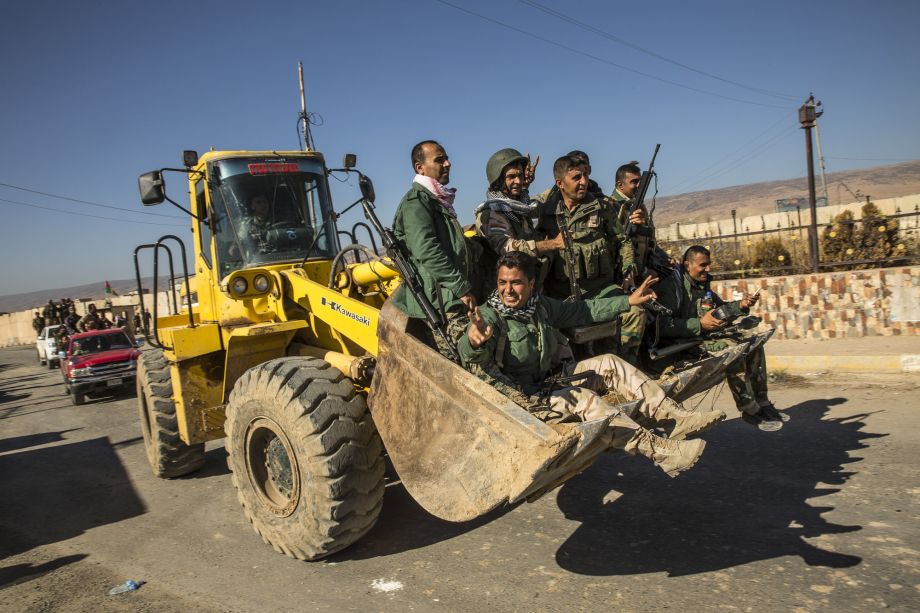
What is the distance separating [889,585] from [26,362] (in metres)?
34.3

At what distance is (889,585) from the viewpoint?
3.18 meters

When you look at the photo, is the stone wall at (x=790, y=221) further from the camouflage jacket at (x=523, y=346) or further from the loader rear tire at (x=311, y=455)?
the loader rear tire at (x=311, y=455)

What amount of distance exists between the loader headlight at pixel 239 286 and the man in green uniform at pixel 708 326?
129 inches

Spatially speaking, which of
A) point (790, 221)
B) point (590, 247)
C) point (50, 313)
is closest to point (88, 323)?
point (50, 313)

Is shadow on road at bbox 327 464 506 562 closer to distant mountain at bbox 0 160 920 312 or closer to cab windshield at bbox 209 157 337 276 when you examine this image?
cab windshield at bbox 209 157 337 276

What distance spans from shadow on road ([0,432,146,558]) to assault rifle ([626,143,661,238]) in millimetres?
4818

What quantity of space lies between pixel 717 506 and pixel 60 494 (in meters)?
6.16

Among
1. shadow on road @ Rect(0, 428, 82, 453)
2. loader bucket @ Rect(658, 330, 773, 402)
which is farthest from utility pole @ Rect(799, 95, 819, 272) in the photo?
shadow on road @ Rect(0, 428, 82, 453)

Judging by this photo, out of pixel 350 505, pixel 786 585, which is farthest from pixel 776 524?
pixel 350 505

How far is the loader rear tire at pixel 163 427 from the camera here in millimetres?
6246

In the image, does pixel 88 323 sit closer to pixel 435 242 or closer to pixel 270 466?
pixel 270 466

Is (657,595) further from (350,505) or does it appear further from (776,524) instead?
(350,505)

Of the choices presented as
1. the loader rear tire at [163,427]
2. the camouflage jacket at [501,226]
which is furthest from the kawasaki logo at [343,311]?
the loader rear tire at [163,427]

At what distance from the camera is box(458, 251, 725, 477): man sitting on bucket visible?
3.28 m
